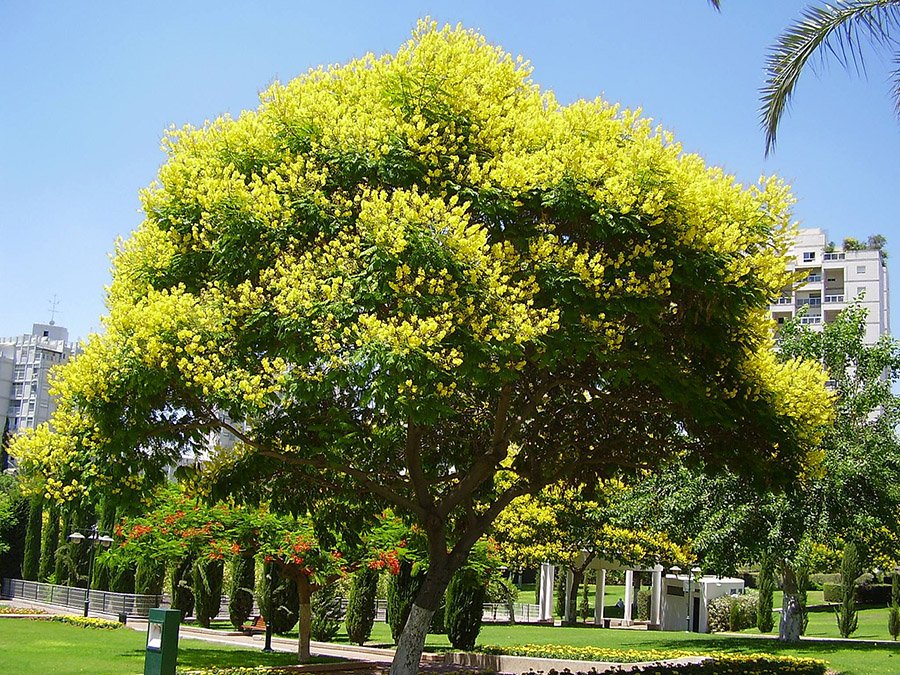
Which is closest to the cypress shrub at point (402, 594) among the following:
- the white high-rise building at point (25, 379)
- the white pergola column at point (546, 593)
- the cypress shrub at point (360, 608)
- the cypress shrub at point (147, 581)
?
the cypress shrub at point (360, 608)

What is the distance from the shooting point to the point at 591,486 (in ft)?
50.6

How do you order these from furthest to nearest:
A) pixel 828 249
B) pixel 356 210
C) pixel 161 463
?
pixel 828 249 → pixel 161 463 → pixel 356 210

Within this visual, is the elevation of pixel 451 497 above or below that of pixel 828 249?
below

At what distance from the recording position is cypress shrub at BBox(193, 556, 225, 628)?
100 feet

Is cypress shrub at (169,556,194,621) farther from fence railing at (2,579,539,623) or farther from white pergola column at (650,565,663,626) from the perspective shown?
white pergola column at (650,565,663,626)

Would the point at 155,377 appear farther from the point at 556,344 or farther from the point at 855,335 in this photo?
the point at 855,335

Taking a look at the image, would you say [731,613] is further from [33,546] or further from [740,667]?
[33,546]

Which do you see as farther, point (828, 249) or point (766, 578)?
point (828, 249)

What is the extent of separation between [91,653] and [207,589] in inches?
437

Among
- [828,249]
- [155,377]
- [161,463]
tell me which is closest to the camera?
[155,377]

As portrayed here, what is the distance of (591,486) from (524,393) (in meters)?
2.88

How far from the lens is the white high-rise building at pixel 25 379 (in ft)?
333

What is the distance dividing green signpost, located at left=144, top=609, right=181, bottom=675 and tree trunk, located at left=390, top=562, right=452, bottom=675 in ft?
10.8

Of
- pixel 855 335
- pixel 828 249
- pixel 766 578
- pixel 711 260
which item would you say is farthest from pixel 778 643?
pixel 828 249
